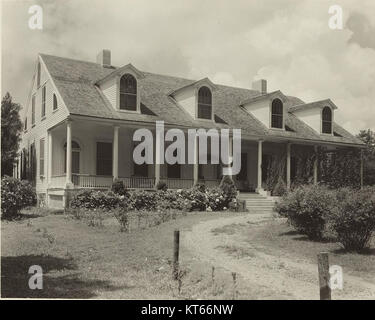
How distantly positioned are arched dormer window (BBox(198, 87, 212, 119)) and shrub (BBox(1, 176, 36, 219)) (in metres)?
11.2

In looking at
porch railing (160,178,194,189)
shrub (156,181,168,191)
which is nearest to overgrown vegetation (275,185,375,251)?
shrub (156,181,168,191)

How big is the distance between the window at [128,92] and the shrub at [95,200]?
528cm

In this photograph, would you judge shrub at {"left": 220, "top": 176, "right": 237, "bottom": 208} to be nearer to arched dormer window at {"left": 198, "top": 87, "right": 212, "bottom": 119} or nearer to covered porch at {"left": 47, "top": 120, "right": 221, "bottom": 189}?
covered porch at {"left": 47, "top": 120, "right": 221, "bottom": 189}

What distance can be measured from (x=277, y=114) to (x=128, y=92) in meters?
10.2

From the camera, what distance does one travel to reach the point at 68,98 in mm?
22828

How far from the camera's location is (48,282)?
9.05 m

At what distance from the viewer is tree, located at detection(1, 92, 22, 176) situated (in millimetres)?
24359

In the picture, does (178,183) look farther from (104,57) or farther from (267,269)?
(267,269)

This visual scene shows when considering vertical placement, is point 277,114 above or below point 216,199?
above

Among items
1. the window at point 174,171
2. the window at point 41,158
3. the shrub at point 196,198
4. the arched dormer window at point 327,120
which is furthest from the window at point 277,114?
the window at point 41,158

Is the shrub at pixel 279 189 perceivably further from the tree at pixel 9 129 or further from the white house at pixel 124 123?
the tree at pixel 9 129

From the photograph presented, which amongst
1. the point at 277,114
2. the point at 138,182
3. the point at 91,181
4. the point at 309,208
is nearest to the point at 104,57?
the point at 138,182

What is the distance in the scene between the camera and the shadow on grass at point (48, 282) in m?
8.16
